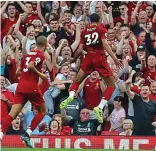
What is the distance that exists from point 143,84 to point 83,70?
88.1 inches

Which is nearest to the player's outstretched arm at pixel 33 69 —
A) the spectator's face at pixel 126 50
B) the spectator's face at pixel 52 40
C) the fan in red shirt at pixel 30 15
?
A: the spectator's face at pixel 126 50

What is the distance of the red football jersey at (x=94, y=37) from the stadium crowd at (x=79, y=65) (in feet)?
0.13

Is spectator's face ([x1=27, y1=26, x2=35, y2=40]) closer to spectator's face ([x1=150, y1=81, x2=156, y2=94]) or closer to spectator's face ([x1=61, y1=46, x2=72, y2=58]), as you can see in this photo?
spectator's face ([x1=61, y1=46, x2=72, y2=58])

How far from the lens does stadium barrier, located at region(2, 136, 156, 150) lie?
49.6 ft

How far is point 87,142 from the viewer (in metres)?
15.3

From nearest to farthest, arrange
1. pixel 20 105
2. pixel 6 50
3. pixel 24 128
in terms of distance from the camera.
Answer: pixel 20 105 → pixel 24 128 → pixel 6 50

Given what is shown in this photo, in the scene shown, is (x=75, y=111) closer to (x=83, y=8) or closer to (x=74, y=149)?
(x=74, y=149)

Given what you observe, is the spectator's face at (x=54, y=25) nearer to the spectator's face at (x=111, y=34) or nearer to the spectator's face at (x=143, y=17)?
the spectator's face at (x=111, y=34)

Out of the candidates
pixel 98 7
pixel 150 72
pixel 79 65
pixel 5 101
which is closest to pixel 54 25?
pixel 98 7

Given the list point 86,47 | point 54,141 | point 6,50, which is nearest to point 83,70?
point 86,47

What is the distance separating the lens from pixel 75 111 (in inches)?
687

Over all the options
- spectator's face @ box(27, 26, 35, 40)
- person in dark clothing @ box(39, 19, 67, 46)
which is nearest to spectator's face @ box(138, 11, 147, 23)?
person in dark clothing @ box(39, 19, 67, 46)

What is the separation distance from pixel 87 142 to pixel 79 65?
352cm

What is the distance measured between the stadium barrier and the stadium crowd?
604mm
